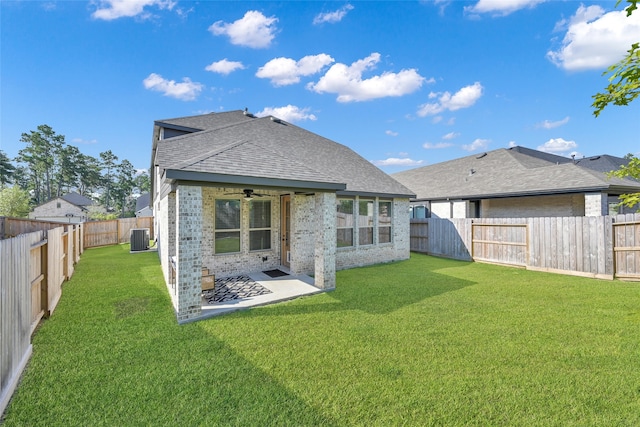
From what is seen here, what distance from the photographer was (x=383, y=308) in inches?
226

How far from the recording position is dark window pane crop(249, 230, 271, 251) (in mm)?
9164

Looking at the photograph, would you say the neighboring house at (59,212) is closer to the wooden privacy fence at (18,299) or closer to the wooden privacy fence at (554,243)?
the wooden privacy fence at (18,299)

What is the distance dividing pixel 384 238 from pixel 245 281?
6229 millimetres

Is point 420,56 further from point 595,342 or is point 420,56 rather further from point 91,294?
point 91,294

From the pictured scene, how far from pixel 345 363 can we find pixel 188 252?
11.9 ft

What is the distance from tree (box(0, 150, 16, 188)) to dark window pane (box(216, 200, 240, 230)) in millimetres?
58528

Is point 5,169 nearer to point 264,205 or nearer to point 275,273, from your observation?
point 264,205

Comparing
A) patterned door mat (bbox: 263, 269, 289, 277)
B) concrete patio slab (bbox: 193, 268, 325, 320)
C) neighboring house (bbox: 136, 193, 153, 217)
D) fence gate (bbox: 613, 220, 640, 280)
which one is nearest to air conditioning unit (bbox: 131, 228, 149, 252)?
concrete patio slab (bbox: 193, 268, 325, 320)

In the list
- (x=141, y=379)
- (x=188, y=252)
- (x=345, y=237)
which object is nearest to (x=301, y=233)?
(x=345, y=237)

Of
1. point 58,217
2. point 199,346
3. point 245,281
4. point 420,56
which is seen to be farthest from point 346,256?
point 58,217

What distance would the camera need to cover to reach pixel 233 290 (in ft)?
23.2

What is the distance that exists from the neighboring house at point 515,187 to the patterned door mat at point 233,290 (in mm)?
9789

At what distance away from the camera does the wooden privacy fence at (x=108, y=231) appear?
1641cm

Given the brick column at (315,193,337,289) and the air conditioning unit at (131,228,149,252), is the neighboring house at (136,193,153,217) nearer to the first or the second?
the air conditioning unit at (131,228,149,252)
